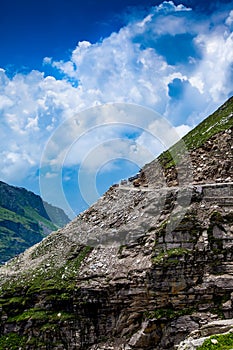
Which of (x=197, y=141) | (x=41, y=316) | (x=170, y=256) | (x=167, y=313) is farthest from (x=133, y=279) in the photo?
(x=197, y=141)

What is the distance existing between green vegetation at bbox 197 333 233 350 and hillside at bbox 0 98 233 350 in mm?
9140

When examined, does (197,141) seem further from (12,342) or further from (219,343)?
(219,343)

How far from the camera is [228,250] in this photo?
110ft

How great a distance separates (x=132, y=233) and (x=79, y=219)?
10.8m

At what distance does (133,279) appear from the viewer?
34656mm

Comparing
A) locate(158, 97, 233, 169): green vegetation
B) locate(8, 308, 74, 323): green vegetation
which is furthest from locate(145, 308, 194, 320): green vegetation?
locate(158, 97, 233, 169): green vegetation

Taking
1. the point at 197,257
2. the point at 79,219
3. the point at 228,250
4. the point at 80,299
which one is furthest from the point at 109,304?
the point at 79,219

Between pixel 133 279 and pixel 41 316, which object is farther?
pixel 41 316

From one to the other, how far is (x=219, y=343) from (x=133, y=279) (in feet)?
51.0

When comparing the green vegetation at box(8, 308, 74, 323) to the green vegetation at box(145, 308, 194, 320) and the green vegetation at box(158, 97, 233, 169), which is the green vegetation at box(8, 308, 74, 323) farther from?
the green vegetation at box(158, 97, 233, 169)

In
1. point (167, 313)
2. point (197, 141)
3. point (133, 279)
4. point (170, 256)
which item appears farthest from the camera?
point (197, 141)

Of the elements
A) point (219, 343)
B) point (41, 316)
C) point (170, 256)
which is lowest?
point (219, 343)

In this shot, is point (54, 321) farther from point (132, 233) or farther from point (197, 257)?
point (197, 257)

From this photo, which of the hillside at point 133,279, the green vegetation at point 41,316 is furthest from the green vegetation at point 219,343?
the green vegetation at point 41,316
